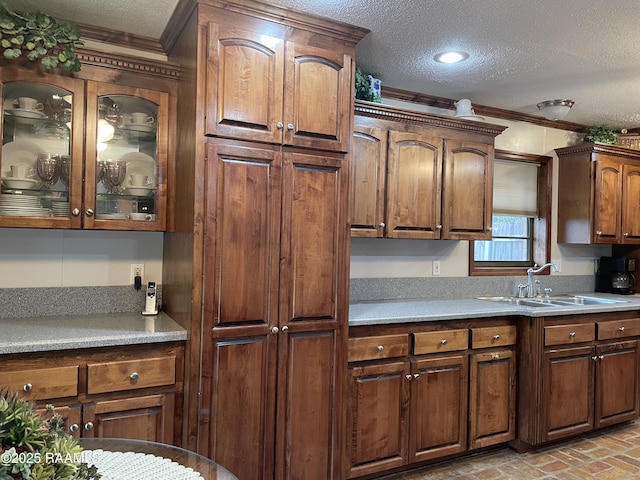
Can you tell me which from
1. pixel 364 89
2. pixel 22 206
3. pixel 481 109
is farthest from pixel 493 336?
pixel 22 206

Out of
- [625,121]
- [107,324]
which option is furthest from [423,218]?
[625,121]

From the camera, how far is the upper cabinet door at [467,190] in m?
3.25

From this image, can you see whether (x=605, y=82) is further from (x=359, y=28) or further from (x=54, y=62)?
(x=54, y=62)

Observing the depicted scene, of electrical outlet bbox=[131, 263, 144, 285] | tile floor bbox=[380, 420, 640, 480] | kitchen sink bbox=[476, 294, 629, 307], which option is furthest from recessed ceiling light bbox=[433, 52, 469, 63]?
tile floor bbox=[380, 420, 640, 480]

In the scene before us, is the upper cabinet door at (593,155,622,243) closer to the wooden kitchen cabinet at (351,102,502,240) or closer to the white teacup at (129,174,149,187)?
the wooden kitchen cabinet at (351,102,502,240)

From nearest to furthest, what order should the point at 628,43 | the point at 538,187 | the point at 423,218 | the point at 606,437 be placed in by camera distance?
the point at 628,43
the point at 423,218
the point at 606,437
the point at 538,187

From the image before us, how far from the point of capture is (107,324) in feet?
7.54

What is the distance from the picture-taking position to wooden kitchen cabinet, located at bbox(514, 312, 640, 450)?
3129 mm

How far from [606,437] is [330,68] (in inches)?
130

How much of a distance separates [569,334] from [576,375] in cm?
32

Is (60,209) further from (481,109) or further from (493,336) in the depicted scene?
(481,109)

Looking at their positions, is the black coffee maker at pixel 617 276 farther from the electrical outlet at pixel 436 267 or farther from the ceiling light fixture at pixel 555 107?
the electrical outlet at pixel 436 267

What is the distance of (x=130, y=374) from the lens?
209 centimetres

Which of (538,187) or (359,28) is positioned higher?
(359,28)
